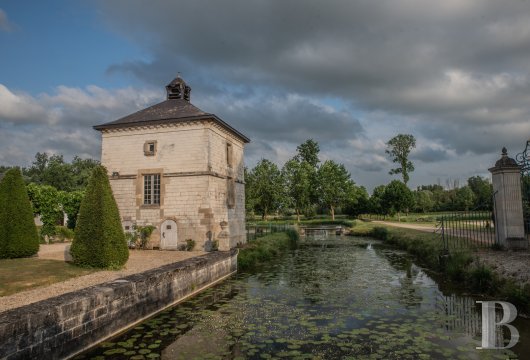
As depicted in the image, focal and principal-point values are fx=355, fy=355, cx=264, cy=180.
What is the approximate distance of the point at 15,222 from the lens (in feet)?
40.2

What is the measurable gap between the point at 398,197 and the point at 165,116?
41.3 metres

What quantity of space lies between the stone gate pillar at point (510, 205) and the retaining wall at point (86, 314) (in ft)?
33.8

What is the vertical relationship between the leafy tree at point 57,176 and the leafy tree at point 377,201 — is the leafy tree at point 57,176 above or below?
above

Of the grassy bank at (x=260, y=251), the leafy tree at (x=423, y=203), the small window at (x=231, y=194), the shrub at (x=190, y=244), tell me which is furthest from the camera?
the leafy tree at (x=423, y=203)

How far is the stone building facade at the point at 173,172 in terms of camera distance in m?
17.0

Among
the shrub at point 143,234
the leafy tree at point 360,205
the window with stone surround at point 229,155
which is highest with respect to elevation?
the window with stone surround at point 229,155

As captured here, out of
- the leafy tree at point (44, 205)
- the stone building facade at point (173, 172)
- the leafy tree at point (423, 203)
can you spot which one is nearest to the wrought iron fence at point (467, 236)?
the stone building facade at point (173, 172)

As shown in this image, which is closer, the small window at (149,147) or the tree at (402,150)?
the small window at (149,147)

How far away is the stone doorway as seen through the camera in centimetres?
1719

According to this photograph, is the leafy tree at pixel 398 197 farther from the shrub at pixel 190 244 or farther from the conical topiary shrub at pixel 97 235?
the conical topiary shrub at pixel 97 235

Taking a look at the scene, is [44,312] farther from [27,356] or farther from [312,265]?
[312,265]

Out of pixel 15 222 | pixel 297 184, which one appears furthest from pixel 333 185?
pixel 15 222

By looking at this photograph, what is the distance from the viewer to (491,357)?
5785 millimetres

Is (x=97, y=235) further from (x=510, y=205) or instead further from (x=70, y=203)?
(x=70, y=203)
